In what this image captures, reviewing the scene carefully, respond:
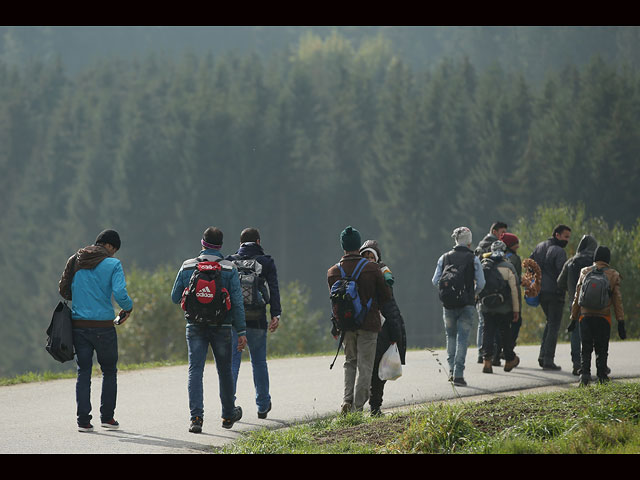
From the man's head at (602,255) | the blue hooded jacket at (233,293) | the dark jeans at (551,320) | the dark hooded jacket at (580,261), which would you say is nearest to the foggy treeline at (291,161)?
the dark jeans at (551,320)

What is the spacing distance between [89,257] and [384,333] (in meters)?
2.92

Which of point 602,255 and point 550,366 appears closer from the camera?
point 602,255

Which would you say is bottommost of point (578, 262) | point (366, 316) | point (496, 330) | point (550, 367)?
point (550, 367)

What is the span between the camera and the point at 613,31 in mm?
89938

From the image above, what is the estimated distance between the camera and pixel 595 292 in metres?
10.8

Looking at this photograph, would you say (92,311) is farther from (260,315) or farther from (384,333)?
(384,333)

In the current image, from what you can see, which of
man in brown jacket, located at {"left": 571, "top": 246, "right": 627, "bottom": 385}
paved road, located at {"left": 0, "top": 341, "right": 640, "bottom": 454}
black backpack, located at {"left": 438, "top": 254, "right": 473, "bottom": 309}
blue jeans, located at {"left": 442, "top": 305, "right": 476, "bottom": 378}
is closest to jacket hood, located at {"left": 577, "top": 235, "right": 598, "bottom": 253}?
man in brown jacket, located at {"left": 571, "top": 246, "right": 627, "bottom": 385}

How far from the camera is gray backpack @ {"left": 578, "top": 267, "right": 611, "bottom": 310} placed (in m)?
10.8

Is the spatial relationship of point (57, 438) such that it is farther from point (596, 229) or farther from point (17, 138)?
point (17, 138)

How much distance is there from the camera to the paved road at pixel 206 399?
8759 millimetres

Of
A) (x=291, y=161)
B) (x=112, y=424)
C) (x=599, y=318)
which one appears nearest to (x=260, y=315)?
(x=112, y=424)

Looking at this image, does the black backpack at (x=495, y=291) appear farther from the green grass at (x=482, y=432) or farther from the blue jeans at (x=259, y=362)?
the blue jeans at (x=259, y=362)

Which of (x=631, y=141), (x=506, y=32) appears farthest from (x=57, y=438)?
(x=506, y=32)

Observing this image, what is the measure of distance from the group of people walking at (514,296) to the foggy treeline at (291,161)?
4503 centimetres
